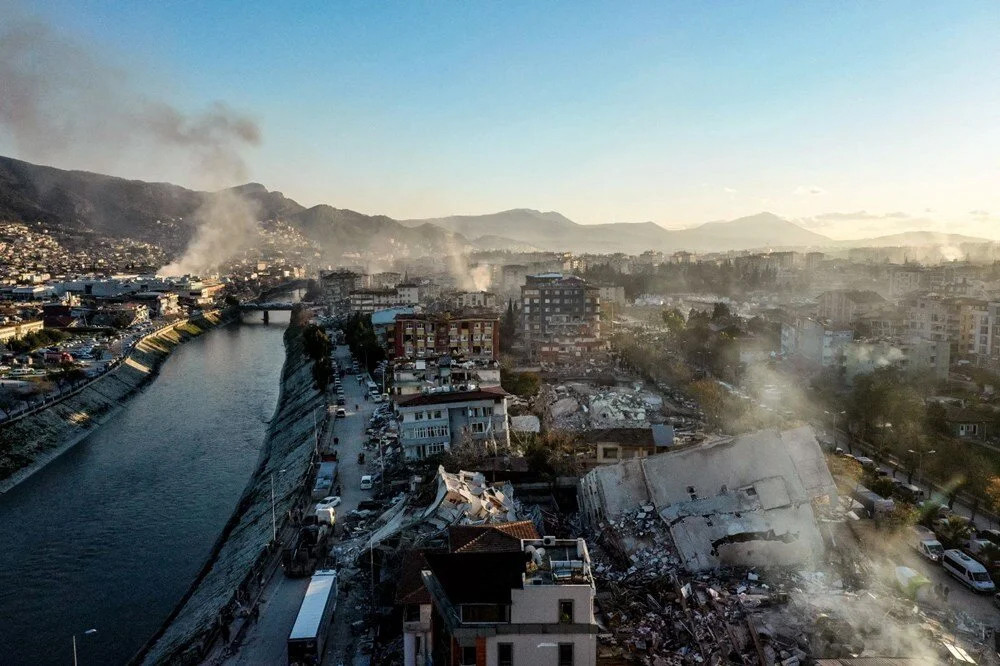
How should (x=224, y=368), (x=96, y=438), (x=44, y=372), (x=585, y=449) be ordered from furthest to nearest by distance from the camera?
1. (x=224, y=368)
2. (x=44, y=372)
3. (x=96, y=438)
4. (x=585, y=449)

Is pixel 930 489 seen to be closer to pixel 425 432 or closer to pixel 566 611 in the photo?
pixel 425 432

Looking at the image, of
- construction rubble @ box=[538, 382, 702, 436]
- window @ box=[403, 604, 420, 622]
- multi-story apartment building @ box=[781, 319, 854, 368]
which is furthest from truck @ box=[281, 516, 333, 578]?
multi-story apartment building @ box=[781, 319, 854, 368]

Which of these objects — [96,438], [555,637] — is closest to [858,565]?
[555,637]

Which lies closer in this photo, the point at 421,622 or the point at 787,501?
the point at 421,622

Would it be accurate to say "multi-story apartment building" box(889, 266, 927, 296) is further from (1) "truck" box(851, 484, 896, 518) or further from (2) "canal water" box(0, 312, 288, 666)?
(2) "canal water" box(0, 312, 288, 666)

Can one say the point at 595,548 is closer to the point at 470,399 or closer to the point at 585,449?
the point at 585,449

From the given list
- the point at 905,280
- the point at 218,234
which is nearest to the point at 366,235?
the point at 218,234
